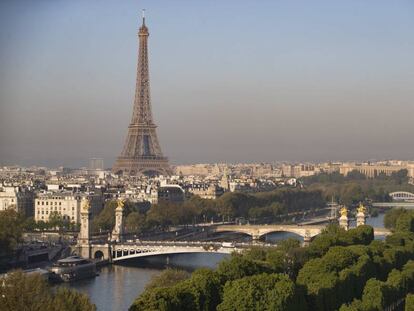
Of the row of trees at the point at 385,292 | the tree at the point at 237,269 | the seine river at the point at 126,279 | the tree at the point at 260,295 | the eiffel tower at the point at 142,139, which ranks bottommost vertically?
the seine river at the point at 126,279

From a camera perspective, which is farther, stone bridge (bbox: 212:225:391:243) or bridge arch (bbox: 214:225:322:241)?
bridge arch (bbox: 214:225:322:241)

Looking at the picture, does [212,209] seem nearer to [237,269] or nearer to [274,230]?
[274,230]

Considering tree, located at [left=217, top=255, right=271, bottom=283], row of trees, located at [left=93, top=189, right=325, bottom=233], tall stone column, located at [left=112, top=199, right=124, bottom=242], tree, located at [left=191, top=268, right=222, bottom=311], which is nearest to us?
tree, located at [left=191, top=268, right=222, bottom=311]

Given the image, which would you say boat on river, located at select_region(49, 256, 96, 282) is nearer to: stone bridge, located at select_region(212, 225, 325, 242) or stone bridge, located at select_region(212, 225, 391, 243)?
stone bridge, located at select_region(212, 225, 391, 243)

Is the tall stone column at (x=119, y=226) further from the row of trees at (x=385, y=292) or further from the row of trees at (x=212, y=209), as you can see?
the row of trees at (x=385, y=292)

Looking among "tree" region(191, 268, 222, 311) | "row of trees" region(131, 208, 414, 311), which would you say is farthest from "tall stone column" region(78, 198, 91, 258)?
"tree" region(191, 268, 222, 311)

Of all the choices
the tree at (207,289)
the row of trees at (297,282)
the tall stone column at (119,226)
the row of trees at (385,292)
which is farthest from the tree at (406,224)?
the tree at (207,289)

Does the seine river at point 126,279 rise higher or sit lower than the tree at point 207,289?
lower

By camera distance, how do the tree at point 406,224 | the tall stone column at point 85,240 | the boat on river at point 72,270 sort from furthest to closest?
1. the tree at point 406,224
2. the tall stone column at point 85,240
3. the boat on river at point 72,270
